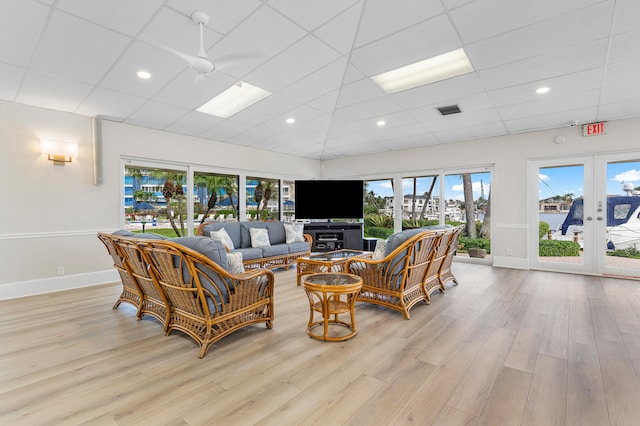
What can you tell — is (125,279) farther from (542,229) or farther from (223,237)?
(542,229)

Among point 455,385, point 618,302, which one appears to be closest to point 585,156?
point 618,302

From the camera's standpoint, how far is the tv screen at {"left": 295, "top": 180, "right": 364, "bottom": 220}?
7.16m

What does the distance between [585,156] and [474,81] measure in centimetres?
307

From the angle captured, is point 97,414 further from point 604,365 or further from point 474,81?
point 474,81

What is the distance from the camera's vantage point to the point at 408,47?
3.10 meters

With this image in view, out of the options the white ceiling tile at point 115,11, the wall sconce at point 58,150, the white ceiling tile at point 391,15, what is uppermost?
the white ceiling tile at point 391,15

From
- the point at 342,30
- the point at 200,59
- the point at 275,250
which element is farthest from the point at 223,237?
the point at 342,30

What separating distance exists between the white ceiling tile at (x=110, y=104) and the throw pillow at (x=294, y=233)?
10.5 ft

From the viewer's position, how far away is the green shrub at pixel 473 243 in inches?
242

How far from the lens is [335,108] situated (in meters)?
4.84

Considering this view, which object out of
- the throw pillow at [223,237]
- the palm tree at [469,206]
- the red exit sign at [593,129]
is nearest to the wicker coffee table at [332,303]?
the throw pillow at [223,237]

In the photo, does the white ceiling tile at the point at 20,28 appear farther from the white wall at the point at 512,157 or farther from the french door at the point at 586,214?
the french door at the point at 586,214

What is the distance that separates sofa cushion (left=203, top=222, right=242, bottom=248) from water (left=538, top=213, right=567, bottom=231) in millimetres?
5658

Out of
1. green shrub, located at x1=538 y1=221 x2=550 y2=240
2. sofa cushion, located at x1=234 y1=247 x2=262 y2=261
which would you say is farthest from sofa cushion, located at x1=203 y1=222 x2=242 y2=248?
green shrub, located at x1=538 y1=221 x2=550 y2=240
